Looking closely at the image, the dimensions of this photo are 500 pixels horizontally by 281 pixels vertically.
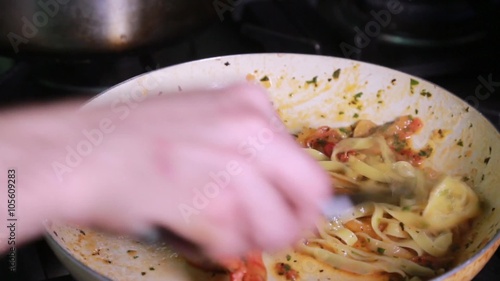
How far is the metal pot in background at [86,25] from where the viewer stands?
3.77ft

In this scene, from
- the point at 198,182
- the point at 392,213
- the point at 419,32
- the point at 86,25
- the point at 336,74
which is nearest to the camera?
the point at 198,182

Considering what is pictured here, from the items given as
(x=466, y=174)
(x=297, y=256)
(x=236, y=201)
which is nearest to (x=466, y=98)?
(x=466, y=174)

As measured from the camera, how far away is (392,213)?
41.6 inches

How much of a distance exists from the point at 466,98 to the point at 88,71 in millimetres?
805

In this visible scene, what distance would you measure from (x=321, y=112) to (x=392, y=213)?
30 centimetres

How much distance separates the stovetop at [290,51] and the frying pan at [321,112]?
133mm

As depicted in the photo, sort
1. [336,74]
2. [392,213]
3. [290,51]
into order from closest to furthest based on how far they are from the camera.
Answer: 1. [392,213]
2. [336,74]
3. [290,51]

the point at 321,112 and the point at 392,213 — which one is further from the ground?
the point at 321,112

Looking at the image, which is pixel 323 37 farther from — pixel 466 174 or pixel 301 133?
pixel 466 174

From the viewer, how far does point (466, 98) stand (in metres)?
1.34

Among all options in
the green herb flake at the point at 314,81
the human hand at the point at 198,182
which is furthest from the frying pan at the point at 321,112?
the human hand at the point at 198,182

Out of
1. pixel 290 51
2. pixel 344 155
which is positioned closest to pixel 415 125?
pixel 344 155

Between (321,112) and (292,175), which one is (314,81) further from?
(292,175)

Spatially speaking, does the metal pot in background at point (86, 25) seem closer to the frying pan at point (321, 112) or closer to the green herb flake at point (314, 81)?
the frying pan at point (321, 112)
